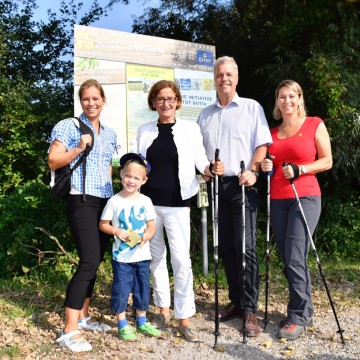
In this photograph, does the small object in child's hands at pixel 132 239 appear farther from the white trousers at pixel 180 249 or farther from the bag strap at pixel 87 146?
the bag strap at pixel 87 146

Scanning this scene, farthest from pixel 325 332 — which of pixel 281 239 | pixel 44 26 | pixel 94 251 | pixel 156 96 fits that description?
pixel 44 26

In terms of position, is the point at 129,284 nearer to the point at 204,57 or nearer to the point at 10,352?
the point at 10,352

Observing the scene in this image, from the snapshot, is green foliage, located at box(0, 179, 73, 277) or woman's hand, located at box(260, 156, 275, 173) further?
green foliage, located at box(0, 179, 73, 277)

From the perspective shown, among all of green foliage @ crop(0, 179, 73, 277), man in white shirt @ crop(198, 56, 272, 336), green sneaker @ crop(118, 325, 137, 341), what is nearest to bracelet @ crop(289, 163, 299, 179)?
man in white shirt @ crop(198, 56, 272, 336)

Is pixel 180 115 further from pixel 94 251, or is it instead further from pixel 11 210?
pixel 11 210

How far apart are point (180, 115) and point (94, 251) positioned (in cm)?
251

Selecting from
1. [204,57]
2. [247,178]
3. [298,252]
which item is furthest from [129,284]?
[204,57]

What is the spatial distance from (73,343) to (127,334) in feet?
1.48

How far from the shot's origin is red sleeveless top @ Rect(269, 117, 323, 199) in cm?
400

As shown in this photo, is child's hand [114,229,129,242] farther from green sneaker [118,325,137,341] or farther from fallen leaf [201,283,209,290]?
fallen leaf [201,283,209,290]

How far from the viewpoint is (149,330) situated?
4.03 m

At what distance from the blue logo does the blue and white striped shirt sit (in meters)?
2.46

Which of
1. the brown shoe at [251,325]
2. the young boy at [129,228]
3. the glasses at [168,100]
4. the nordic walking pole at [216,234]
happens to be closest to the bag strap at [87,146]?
the young boy at [129,228]

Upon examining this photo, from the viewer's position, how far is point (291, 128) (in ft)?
13.5
